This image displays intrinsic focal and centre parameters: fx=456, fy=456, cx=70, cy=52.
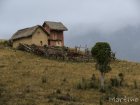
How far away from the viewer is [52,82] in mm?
59625

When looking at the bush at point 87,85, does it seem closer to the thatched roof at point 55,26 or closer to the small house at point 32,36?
the small house at point 32,36

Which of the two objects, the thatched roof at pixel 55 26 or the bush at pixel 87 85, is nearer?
the bush at pixel 87 85

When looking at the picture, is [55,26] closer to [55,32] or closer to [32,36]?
[55,32]

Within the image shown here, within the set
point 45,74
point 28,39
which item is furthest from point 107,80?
point 28,39

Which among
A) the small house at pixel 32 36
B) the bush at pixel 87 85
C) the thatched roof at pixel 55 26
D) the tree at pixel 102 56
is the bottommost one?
the bush at pixel 87 85

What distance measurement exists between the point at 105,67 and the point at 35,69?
13.5 m

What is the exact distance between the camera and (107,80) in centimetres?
6444

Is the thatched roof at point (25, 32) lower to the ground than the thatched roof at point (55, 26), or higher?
lower

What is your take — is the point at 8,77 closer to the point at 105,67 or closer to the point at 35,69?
the point at 35,69

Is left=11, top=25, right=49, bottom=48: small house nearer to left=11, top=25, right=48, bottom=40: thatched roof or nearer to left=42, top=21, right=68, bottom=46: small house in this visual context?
left=11, top=25, right=48, bottom=40: thatched roof

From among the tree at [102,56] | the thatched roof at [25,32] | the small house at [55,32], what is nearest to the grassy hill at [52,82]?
the tree at [102,56]

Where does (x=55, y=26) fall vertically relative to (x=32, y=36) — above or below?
above

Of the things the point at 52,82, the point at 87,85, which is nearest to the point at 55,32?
the point at 52,82

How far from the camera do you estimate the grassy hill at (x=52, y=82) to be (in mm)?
48750
